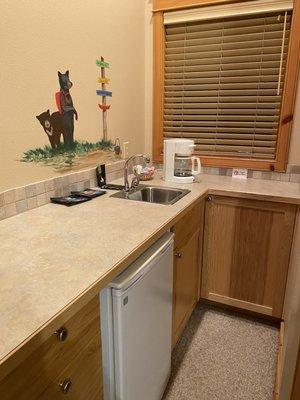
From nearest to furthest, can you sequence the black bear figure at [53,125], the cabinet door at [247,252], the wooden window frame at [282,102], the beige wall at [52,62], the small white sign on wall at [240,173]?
the beige wall at [52,62]
the black bear figure at [53,125]
the cabinet door at [247,252]
the wooden window frame at [282,102]
the small white sign on wall at [240,173]

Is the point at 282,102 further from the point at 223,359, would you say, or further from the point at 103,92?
the point at 223,359

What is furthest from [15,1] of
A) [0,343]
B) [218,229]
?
[218,229]

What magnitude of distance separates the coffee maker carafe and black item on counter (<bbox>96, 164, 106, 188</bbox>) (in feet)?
1.44

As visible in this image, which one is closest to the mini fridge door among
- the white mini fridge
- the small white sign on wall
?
the white mini fridge

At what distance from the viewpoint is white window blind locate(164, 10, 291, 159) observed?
75.8 inches

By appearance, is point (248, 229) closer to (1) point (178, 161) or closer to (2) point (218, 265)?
(2) point (218, 265)

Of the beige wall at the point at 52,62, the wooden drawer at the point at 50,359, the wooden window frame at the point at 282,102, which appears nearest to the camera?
the wooden drawer at the point at 50,359

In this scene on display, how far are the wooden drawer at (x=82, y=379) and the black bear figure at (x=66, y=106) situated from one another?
1.11 metres

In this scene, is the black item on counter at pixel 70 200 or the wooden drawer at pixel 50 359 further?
the black item on counter at pixel 70 200

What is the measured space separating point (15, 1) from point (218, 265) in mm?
1816

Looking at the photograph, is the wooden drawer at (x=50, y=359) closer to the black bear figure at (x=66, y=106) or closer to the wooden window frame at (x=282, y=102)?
the black bear figure at (x=66, y=106)

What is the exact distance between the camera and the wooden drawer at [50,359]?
56 cm

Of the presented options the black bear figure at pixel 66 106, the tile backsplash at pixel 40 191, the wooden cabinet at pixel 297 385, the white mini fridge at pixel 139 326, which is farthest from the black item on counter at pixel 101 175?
the wooden cabinet at pixel 297 385

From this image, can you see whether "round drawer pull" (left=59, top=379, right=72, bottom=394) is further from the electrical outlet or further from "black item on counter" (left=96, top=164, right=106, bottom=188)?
the electrical outlet
